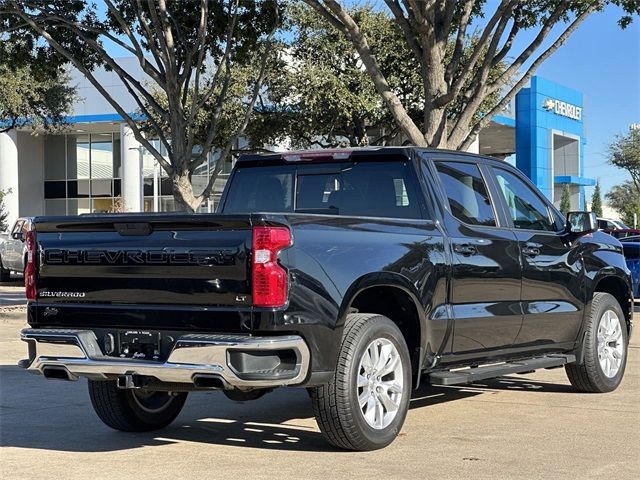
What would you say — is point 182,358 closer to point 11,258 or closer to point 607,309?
point 607,309

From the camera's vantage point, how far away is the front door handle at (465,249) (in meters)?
7.50

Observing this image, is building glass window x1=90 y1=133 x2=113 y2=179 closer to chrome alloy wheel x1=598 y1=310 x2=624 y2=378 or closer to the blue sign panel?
the blue sign panel

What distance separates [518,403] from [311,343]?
3227 millimetres

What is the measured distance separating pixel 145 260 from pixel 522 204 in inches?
139

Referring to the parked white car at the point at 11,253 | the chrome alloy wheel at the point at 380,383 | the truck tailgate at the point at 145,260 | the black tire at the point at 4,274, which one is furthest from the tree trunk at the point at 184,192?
the chrome alloy wheel at the point at 380,383

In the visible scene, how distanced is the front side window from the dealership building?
41128 millimetres

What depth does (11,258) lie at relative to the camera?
29.5 metres

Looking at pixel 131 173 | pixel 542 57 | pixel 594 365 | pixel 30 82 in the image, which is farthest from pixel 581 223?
pixel 131 173

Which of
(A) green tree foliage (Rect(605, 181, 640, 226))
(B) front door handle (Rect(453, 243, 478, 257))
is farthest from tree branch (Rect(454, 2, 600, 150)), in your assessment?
(A) green tree foliage (Rect(605, 181, 640, 226))

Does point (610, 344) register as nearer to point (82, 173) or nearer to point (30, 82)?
point (30, 82)

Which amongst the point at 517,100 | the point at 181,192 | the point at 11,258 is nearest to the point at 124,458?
the point at 181,192

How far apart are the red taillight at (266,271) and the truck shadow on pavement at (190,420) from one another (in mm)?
1320

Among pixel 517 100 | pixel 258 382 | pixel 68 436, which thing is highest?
pixel 517 100

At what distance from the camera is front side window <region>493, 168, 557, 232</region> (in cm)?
848
